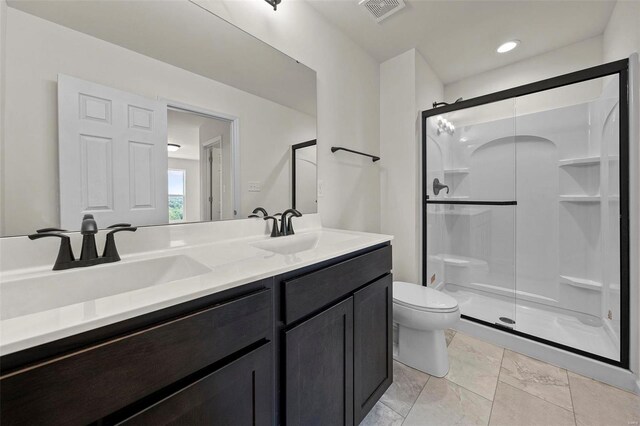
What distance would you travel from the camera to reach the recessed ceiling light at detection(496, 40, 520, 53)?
2.11 metres

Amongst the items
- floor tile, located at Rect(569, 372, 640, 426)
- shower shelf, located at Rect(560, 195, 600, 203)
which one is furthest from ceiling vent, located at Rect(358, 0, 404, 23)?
floor tile, located at Rect(569, 372, 640, 426)

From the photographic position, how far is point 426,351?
1555mm

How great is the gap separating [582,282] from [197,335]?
9.44 ft

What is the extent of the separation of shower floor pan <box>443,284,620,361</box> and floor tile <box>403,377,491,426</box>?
80 centimetres

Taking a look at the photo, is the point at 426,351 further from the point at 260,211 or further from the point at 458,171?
the point at 458,171

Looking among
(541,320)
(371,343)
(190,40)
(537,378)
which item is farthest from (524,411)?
(190,40)

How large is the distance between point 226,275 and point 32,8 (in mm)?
1030

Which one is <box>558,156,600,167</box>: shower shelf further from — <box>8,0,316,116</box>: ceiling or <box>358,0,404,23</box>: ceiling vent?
<box>8,0,316,116</box>: ceiling

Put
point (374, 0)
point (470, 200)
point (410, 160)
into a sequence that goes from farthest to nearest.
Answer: point (470, 200), point (410, 160), point (374, 0)

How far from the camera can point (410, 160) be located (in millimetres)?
2156

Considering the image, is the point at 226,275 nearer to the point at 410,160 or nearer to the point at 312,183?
the point at 312,183

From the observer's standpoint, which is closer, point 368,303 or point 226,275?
point 226,275

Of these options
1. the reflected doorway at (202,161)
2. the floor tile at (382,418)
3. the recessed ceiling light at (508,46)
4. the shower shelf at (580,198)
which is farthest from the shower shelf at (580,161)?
the reflected doorway at (202,161)

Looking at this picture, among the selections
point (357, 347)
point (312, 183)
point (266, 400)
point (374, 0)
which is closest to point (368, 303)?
point (357, 347)
